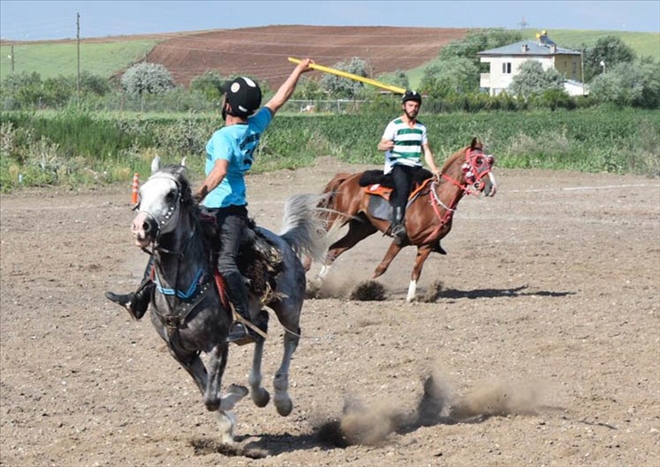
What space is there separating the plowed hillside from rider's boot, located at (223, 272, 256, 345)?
77.6 metres

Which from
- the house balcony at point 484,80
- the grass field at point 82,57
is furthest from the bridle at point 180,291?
the house balcony at point 484,80

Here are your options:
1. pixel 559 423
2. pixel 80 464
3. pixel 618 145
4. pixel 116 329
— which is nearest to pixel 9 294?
Result: pixel 116 329

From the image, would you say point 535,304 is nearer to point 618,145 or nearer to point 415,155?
point 415,155

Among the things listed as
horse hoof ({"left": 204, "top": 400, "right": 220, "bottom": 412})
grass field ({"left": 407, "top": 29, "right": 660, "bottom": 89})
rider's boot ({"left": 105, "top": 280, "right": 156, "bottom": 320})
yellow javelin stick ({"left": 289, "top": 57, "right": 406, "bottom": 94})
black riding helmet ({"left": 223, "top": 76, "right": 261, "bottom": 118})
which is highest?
grass field ({"left": 407, "top": 29, "right": 660, "bottom": 89})

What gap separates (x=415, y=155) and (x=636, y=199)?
1167cm

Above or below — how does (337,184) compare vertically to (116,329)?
above

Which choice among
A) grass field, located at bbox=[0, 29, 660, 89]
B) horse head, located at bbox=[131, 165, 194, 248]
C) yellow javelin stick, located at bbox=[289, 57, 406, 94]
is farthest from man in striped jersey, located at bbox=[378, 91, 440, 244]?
grass field, located at bbox=[0, 29, 660, 89]

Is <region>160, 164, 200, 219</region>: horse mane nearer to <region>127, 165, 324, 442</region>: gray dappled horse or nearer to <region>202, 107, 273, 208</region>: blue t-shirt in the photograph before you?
<region>127, 165, 324, 442</region>: gray dappled horse

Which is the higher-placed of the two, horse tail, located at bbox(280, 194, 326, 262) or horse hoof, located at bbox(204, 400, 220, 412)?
horse tail, located at bbox(280, 194, 326, 262)

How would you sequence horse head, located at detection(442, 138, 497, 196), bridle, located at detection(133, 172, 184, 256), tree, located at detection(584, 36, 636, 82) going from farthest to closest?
tree, located at detection(584, 36, 636, 82) < horse head, located at detection(442, 138, 497, 196) < bridle, located at detection(133, 172, 184, 256)

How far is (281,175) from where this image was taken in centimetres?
2941

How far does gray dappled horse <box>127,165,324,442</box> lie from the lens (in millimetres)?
7508

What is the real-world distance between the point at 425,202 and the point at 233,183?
22.3 ft

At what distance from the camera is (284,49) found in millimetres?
100438
